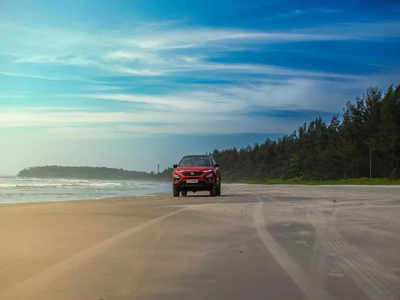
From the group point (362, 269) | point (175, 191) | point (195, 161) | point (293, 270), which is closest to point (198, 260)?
point (293, 270)

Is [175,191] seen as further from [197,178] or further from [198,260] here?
[198,260]

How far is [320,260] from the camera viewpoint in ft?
20.8

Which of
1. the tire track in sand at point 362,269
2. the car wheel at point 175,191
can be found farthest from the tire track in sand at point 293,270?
the car wheel at point 175,191

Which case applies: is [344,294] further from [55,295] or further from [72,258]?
[72,258]

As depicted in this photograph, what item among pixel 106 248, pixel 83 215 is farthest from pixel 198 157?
pixel 106 248

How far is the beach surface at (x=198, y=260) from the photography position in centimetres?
473

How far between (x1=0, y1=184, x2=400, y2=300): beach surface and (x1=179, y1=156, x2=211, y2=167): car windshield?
15718 mm

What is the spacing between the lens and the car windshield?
27019 millimetres

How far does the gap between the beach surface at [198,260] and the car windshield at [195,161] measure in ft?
51.6

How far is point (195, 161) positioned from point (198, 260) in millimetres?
21135

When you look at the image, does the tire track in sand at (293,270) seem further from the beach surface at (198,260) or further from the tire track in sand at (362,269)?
the tire track in sand at (362,269)

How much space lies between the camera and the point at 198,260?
6.38 m

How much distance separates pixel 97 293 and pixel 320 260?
2.90 meters

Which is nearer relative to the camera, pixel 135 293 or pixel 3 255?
pixel 135 293
